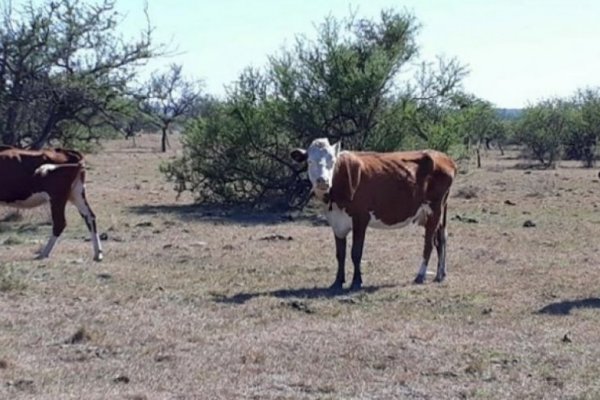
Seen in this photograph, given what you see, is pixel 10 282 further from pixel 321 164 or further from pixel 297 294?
pixel 321 164

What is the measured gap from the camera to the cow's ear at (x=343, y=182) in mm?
13594

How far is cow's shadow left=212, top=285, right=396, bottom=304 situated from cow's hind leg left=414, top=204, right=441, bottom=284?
2.99 feet

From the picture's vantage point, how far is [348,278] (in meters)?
14.3

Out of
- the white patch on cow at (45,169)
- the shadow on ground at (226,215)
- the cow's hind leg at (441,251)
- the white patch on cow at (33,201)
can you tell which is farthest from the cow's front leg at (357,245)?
the shadow on ground at (226,215)

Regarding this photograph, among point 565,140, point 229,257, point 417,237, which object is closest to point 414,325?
point 229,257

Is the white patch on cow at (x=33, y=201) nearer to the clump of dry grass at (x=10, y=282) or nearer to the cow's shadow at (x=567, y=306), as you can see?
the clump of dry grass at (x=10, y=282)

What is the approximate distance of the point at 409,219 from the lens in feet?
47.5

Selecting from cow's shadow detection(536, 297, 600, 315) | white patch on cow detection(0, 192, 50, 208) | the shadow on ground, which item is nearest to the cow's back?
cow's shadow detection(536, 297, 600, 315)

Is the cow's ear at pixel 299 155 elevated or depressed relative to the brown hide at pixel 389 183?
elevated

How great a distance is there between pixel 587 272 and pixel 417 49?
44.7ft

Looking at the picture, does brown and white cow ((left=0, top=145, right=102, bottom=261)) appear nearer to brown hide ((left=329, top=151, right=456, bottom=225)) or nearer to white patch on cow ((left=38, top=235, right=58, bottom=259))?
white patch on cow ((left=38, top=235, right=58, bottom=259))

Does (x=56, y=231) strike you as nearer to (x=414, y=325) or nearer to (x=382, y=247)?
(x=382, y=247)

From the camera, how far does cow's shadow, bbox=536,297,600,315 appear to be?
1188 centimetres

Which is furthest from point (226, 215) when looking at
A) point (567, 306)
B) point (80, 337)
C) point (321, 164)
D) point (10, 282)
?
point (80, 337)
